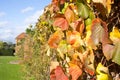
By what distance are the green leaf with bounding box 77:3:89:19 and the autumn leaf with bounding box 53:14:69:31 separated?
6.8 inches

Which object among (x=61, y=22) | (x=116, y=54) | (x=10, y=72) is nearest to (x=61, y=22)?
(x=61, y=22)

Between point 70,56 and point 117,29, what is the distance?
1.30ft

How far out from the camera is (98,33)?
165 cm

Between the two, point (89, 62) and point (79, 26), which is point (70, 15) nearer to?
point (79, 26)

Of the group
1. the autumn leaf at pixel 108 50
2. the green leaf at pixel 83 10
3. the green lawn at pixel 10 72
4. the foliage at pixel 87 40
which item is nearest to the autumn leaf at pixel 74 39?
the foliage at pixel 87 40

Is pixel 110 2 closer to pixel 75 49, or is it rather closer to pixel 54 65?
pixel 75 49

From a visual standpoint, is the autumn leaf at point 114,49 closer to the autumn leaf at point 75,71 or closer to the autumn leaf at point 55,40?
the autumn leaf at point 75,71

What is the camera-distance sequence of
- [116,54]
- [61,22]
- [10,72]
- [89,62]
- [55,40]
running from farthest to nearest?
[10,72], [55,40], [61,22], [89,62], [116,54]

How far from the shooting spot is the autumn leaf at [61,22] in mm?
1990

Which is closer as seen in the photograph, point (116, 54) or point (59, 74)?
point (116, 54)

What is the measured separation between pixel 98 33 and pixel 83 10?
0.21 metres

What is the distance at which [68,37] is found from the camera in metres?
1.94

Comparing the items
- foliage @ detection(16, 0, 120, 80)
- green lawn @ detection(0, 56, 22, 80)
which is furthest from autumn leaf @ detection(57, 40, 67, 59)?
green lawn @ detection(0, 56, 22, 80)

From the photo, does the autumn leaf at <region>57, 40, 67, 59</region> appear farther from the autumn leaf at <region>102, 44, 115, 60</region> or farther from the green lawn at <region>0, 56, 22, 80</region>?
the green lawn at <region>0, 56, 22, 80</region>
